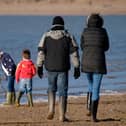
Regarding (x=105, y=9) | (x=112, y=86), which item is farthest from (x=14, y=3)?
(x=112, y=86)

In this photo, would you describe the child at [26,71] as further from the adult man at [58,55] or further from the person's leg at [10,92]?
the adult man at [58,55]

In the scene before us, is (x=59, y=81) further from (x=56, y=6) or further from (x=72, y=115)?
(x=56, y=6)

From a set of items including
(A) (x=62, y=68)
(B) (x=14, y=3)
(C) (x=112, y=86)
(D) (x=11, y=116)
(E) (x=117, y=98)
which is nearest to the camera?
(A) (x=62, y=68)

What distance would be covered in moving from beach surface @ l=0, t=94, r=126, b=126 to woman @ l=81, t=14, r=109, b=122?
1.40 ft

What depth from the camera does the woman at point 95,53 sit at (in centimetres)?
A: 1408

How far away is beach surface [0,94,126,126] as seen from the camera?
548 inches

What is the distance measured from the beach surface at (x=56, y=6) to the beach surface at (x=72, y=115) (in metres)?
60.6

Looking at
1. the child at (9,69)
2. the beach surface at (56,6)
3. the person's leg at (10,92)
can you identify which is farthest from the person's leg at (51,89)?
the beach surface at (56,6)

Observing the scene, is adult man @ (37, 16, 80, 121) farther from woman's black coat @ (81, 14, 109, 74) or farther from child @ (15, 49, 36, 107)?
child @ (15, 49, 36, 107)

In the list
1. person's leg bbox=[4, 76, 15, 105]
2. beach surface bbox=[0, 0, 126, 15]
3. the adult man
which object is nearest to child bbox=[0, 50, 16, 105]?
person's leg bbox=[4, 76, 15, 105]

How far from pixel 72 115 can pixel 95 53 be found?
172cm

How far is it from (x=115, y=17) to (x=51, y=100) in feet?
217

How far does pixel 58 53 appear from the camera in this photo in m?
14.0

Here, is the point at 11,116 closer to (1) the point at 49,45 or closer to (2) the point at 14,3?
(1) the point at 49,45
